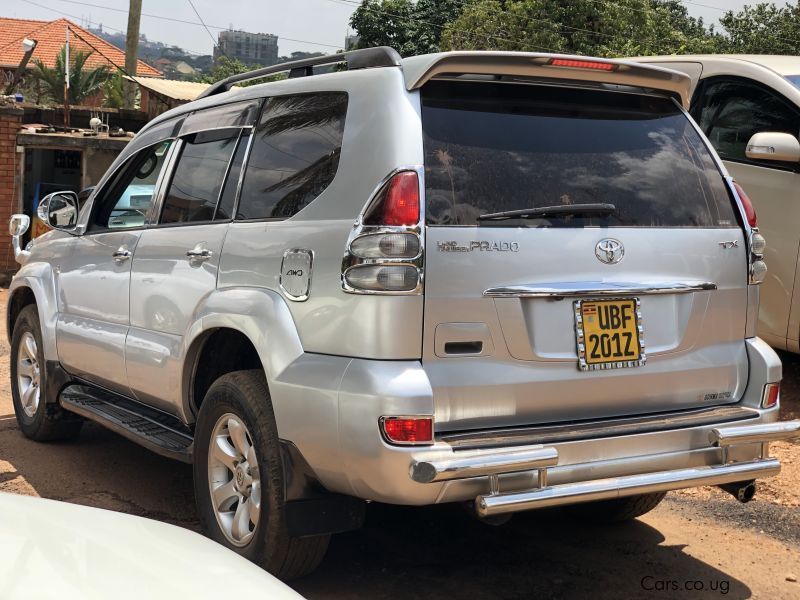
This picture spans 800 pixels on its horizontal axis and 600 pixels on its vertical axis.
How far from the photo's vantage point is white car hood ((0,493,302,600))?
2.07 m

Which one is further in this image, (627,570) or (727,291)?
(627,570)

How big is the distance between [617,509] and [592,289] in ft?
5.71

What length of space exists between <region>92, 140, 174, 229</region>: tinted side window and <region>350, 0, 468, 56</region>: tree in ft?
135

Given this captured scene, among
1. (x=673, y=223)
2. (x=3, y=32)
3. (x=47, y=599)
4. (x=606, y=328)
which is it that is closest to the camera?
(x=47, y=599)

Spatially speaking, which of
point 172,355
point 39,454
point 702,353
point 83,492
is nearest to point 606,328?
point 702,353

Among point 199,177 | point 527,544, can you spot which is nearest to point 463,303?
point 527,544

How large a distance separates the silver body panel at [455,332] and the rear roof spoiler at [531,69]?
0.01 m

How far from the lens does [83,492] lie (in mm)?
5512

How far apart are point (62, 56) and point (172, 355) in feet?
117

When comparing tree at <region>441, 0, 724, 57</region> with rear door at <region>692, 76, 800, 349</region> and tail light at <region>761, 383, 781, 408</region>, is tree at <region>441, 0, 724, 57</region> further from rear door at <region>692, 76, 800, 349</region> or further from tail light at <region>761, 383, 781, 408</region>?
tail light at <region>761, 383, 781, 408</region>

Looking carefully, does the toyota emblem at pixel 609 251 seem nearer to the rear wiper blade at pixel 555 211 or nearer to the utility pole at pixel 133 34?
the rear wiper blade at pixel 555 211

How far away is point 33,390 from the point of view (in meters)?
6.56

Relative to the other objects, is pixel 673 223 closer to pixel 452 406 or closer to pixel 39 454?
pixel 452 406

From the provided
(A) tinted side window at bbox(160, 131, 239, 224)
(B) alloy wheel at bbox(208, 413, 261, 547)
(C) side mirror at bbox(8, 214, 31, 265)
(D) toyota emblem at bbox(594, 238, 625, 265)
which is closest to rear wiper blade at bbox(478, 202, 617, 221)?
(D) toyota emblem at bbox(594, 238, 625, 265)
